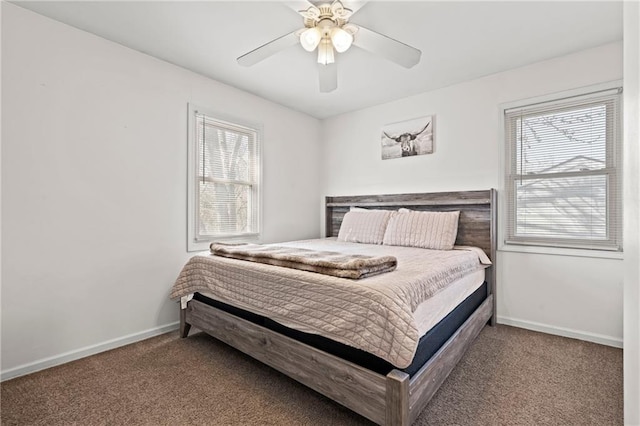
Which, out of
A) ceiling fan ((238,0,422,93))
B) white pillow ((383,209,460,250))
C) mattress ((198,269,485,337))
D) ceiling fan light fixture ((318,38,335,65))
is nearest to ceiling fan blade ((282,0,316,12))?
ceiling fan ((238,0,422,93))

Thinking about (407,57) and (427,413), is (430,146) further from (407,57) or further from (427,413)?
(427,413)

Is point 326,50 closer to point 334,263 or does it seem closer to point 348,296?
point 334,263

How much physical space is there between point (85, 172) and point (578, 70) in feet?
13.4

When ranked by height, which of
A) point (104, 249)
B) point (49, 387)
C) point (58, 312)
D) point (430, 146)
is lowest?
point (49, 387)

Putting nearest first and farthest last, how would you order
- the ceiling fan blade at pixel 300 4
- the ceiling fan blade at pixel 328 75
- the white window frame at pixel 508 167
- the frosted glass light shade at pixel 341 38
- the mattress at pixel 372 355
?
the mattress at pixel 372 355 → the ceiling fan blade at pixel 300 4 → the frosted glass light shade at pixel 341 38 → the ceiling fan blade at pixel 328 75 → the white window frame at pixel 508 167

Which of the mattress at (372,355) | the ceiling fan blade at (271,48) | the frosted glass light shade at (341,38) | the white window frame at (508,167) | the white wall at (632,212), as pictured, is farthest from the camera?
the white window frame at (508,167)

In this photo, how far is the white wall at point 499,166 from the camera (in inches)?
96.0

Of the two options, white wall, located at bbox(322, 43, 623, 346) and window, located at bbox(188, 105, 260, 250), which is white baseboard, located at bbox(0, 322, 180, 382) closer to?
window, located at bbox(188, 105, 260, 250)

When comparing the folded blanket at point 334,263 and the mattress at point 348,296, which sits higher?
the folded blanket at point 334,263

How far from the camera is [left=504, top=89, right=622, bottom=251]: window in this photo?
7.94ft

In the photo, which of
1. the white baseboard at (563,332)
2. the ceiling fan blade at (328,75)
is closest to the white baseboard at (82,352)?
the ceiling fan blade at (328,75)

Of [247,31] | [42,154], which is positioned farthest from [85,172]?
[247,31]

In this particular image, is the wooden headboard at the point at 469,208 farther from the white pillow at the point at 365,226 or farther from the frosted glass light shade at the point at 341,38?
the frosted glass light shade at the point at 341,38

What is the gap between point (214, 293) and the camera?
2.22 m
